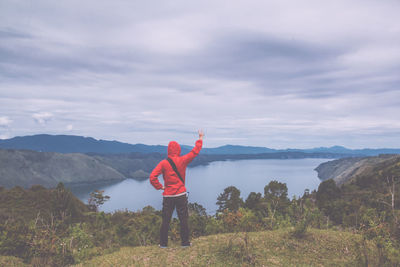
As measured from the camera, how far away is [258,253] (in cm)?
743

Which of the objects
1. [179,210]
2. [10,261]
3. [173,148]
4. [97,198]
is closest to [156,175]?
[173,148]

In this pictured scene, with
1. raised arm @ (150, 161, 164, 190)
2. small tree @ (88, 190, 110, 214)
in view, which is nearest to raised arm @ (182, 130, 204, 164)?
raised arm @ (150, 161, 164, 190)

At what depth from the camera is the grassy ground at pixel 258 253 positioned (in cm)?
698

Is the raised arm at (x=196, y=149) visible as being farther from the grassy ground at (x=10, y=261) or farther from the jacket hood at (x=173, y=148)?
the grassy ground at (x=10, y=261)

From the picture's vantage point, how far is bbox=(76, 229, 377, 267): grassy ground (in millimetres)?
6984

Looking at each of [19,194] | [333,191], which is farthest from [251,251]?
[333,191]

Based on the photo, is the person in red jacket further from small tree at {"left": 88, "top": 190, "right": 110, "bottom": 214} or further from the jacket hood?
small tree at {"left": 88, "top": 190, "right": 110, "bottom": 214}

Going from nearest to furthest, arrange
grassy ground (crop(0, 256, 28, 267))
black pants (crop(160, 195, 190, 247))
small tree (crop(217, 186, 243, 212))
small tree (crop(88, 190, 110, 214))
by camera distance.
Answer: black pants (crop(160, 195, 190, 247)) → grassy ground (crop(0, 256, 28, 267)) → small tree (crop(217, 186, 243, 212)) → small tree (crop(88, 190, 110, 214))

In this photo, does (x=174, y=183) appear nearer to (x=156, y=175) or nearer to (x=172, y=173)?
(x=172, y=173)

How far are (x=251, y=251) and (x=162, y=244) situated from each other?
8.60ft

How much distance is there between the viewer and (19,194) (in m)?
46.2

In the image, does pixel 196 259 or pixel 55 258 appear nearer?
pixel 196 259

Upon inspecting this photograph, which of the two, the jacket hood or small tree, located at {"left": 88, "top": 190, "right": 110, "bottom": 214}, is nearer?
the jacket hood

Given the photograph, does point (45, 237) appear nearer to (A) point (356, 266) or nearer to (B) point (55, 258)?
(B) point (55, 258)
